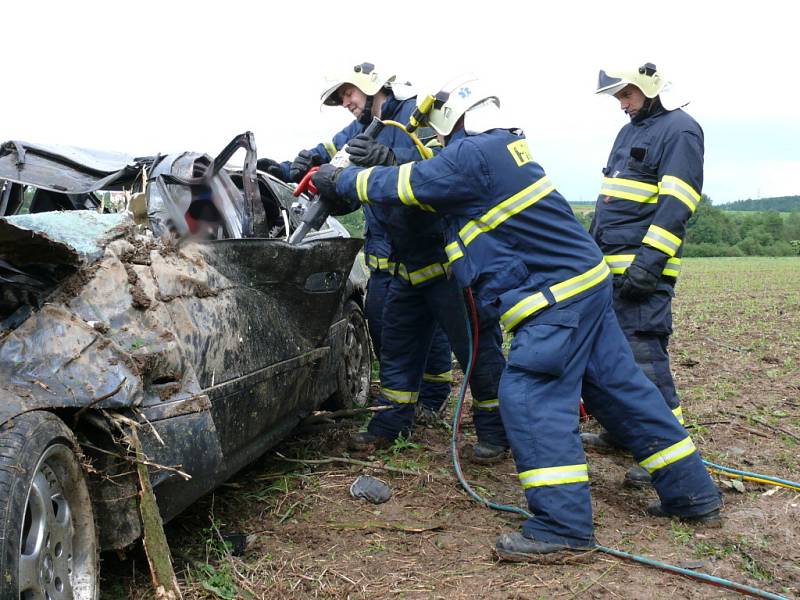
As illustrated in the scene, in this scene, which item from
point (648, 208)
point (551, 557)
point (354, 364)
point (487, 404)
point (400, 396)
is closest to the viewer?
point (551, 557)

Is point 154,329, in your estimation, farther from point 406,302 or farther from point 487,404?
point 487,404

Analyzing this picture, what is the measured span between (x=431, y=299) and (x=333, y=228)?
124 cm

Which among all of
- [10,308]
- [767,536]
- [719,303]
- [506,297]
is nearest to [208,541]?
[10,308]

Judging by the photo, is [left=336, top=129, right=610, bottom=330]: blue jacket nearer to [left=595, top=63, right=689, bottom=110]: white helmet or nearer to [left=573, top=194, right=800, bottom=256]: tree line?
[left=595, top=63, right=689, bottom=110]: white helmet

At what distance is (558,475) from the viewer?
10.5 ft

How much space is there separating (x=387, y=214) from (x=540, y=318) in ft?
4.02

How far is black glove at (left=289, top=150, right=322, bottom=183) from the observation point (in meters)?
5.25

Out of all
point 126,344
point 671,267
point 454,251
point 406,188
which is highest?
point 406,188

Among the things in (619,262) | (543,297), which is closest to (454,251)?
(543,297)

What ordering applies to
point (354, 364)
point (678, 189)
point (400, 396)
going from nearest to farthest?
point (678, 189) < point (400, 396) < point (354, 364)

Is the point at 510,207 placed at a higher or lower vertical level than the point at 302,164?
lower

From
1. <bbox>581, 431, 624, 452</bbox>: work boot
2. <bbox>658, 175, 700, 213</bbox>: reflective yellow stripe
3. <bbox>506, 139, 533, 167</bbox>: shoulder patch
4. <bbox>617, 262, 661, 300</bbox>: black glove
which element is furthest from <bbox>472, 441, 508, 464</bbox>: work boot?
<bbox>506, 139, 533, 167</bbox>: shoulder patch

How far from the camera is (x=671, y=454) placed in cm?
350

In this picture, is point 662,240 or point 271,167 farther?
point 271,167
